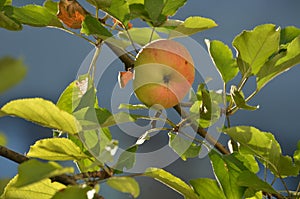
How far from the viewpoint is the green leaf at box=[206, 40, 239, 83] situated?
0.80m

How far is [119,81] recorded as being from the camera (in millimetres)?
725

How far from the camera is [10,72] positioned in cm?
12

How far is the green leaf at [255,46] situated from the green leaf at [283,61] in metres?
0.01

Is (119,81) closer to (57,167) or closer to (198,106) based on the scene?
(198,106)

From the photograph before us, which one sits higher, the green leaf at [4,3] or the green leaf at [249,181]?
the green leaf at [4,3]

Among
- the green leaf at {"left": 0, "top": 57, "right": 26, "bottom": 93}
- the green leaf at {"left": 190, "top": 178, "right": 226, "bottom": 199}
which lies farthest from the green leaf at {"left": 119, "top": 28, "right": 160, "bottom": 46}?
the green leaf at {"left": 0, "top": 57, "right": 26, "bottom": 93}

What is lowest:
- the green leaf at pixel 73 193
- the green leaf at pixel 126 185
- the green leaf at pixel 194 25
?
the green leaf at pixel 73 193

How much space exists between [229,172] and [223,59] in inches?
8.5

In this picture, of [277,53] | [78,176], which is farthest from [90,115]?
[277,53]

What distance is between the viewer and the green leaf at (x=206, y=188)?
2.32 feet

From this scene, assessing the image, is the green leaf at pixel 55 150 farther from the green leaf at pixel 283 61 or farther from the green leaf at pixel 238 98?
the green leaf at pixel 283 61

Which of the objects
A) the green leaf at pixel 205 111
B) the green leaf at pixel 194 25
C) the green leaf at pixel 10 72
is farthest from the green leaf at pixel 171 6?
the green leaf at pixel 10 72

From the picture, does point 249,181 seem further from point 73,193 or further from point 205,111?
point 73,193

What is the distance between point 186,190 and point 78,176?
16cm
